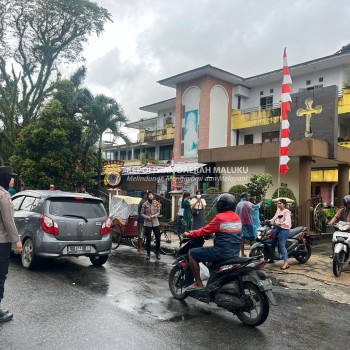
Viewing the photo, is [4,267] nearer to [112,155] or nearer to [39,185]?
[39,185]

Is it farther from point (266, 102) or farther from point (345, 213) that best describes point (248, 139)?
point (345, 213)

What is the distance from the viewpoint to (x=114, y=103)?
1820 centimetres

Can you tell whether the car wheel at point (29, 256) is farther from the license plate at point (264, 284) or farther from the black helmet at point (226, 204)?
the license plate at point (264, 284)

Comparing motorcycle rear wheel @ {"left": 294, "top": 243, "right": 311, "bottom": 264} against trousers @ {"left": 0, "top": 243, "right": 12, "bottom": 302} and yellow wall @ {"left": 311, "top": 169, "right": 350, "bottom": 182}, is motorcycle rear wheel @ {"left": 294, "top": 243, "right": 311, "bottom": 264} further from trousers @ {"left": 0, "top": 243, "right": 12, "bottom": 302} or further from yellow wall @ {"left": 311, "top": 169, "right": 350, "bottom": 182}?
yellow wall @ {"left": 311, "top": 169, "right": 350, "bottom": 182}

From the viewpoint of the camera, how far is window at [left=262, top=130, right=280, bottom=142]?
2720cm

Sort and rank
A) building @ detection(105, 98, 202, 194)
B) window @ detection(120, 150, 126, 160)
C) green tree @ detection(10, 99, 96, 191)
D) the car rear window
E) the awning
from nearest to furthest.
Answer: the car rear window < green tree @ detection(10, 99, 96, 191) < the awning < building @ detection(105, 98, 202, 194) < window @ detection(120, 150, 126, 160)

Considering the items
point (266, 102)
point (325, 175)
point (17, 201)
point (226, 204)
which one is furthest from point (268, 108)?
point (226, 204)

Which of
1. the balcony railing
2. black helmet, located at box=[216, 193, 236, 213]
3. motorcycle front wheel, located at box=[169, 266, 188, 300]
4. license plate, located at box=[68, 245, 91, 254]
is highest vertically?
the balcony railing

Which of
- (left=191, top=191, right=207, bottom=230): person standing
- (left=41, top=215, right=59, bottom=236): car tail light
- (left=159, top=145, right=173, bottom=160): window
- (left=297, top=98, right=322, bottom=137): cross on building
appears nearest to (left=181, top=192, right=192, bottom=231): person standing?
(left=191, top=191, right=207, bottom=230): person standing

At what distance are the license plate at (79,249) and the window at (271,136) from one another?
2207cm

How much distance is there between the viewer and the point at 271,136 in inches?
1088

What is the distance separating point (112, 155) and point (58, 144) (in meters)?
33.0

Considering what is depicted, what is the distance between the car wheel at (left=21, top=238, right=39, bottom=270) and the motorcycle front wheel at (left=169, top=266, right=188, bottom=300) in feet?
9.55

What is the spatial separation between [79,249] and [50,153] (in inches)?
417
